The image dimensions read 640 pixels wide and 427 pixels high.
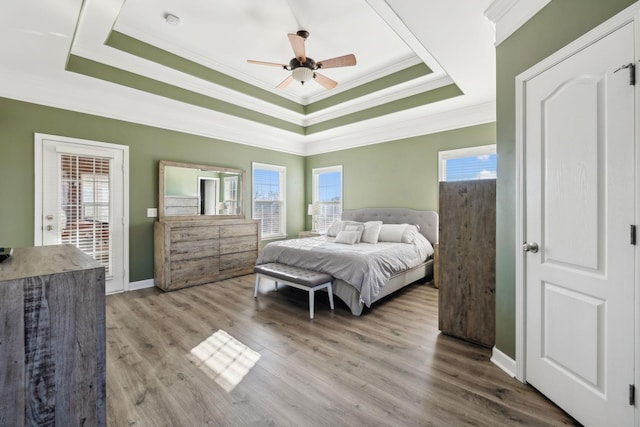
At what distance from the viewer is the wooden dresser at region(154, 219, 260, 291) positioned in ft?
13.9

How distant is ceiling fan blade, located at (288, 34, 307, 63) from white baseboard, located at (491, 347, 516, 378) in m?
3.41

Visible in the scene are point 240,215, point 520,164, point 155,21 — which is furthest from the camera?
point 240,215

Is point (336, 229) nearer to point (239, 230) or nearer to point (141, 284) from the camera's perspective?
point (239, 230)

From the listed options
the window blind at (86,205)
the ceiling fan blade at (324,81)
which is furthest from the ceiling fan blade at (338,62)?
the window blind at (86,205)

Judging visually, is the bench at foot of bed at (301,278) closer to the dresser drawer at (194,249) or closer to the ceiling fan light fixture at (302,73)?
the dresser drawer at (194,249)

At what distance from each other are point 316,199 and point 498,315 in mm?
4953

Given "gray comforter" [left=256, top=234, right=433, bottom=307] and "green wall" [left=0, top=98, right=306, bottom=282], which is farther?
"green wall" [left=0, top=98, right=306, bottom=282]

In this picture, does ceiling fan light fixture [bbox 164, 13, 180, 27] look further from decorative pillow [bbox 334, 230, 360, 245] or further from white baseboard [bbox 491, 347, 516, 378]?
white baseboard [bbox 491, 347, 516, 378]

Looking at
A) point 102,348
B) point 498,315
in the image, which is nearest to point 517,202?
point 498,315

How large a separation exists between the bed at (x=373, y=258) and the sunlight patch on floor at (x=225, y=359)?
1324mm

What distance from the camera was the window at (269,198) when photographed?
6.04 metres

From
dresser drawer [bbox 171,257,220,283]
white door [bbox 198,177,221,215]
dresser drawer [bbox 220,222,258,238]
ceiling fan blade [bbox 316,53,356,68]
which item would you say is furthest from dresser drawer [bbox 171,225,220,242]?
ceiling fan blade [bbox 316,53,356,68]

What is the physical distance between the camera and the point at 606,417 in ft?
4.98

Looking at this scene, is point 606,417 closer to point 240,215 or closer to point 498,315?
point 498,315
